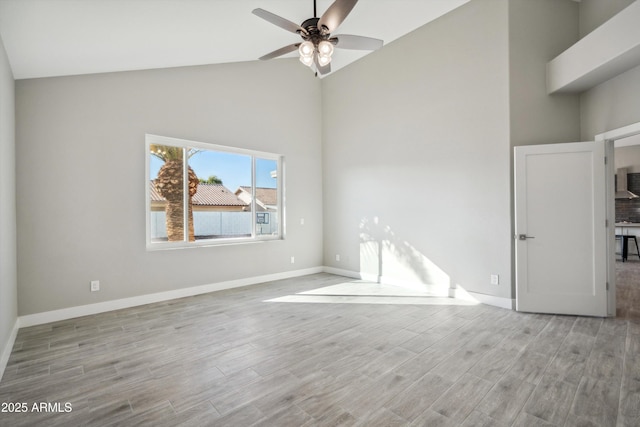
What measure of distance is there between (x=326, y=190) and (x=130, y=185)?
3617mm

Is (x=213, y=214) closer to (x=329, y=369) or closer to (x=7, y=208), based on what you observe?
(x=7, y=208)

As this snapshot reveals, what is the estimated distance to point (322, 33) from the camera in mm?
3012

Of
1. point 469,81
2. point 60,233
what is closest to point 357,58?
point 469,81

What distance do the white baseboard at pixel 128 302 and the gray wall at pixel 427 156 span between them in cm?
194

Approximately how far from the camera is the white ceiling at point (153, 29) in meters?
2.60

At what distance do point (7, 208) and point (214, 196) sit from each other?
2574mm

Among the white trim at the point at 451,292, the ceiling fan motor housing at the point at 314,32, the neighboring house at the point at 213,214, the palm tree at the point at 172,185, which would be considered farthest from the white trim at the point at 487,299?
the palm tree at the point at 172,185

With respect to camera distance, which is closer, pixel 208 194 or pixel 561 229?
pixel 561 229

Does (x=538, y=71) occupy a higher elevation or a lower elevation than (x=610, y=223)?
higher

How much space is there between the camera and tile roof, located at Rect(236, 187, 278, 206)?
5859 mm

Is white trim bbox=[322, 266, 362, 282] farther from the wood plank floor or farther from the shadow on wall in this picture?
the wood plank floor

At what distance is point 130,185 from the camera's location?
426 cm

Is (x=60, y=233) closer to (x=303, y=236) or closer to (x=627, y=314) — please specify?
(x=303, y=236)

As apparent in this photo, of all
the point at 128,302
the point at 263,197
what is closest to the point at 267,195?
the point at 263,197
